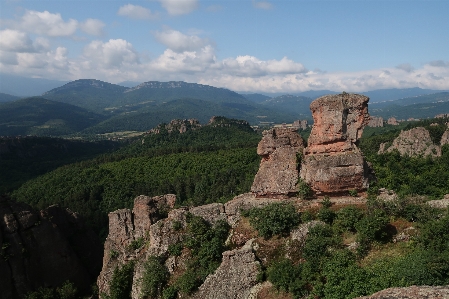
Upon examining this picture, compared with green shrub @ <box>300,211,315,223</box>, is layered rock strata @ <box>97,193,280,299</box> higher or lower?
lower

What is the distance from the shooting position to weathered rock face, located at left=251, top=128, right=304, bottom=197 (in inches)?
1022

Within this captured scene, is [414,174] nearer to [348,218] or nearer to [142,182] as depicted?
[348,218]

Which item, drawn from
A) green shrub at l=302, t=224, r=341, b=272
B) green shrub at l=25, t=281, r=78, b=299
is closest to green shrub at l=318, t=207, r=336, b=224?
green shrub at l=302, t=224, r=341, b=272

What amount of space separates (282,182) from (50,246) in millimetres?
26925

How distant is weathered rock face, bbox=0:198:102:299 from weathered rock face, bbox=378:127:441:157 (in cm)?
6137

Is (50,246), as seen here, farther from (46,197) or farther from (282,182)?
(46,197)

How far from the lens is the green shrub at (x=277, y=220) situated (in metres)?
22.5

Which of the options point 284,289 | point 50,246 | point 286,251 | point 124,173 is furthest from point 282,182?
point 124,173

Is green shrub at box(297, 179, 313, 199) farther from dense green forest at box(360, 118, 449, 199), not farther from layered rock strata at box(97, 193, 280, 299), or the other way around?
dense green forest at box(360, 118, 449, 199)

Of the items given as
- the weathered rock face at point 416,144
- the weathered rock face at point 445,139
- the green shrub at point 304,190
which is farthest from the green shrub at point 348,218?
the weathered rock face at point 445,139

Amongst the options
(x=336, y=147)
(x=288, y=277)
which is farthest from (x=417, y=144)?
(x=288, y=277)

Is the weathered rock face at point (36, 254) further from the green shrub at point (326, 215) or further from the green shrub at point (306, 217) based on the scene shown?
the green shrub at point (326, 215)

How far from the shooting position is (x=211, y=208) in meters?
26.4

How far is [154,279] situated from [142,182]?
54.0 m
